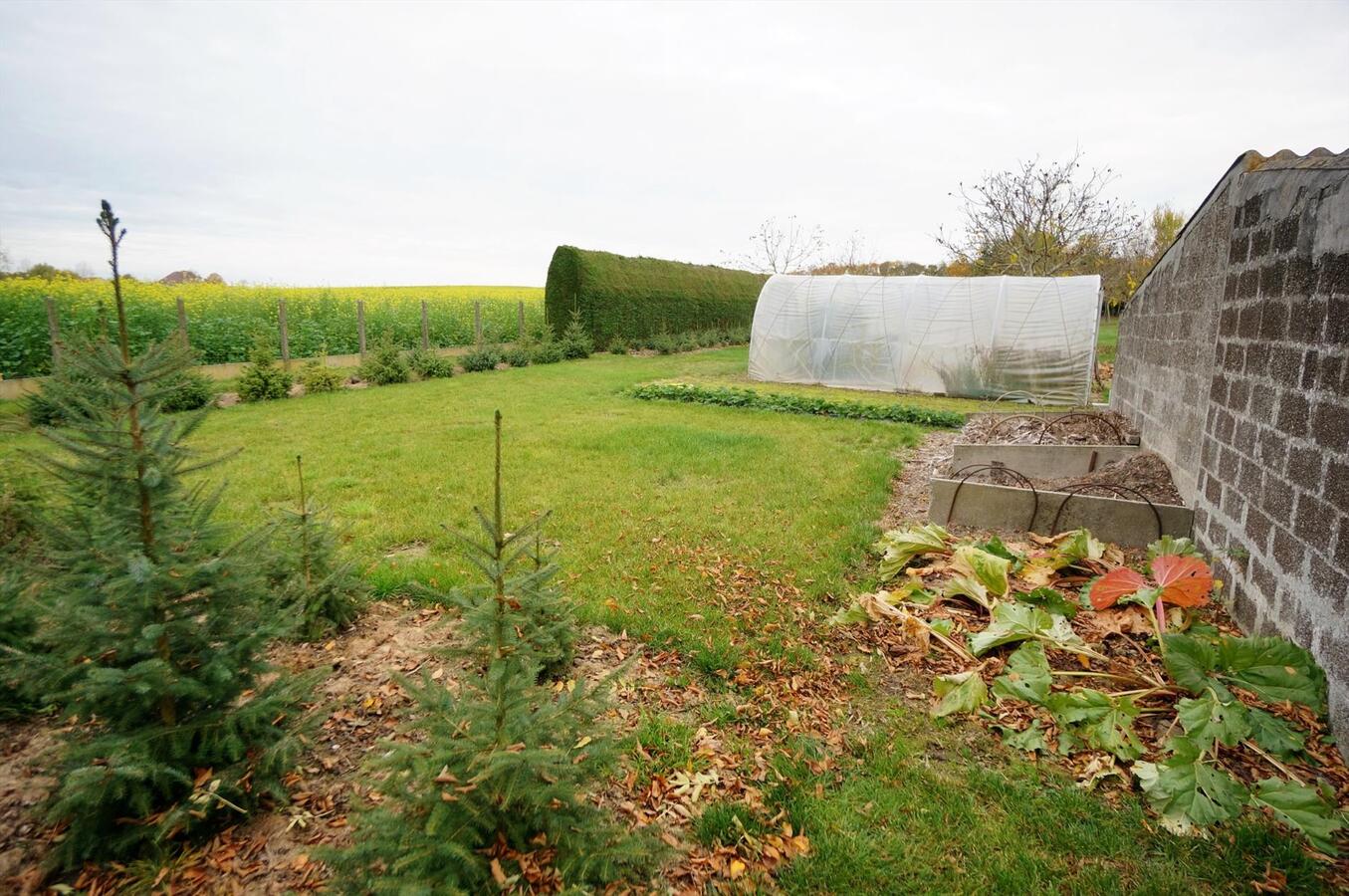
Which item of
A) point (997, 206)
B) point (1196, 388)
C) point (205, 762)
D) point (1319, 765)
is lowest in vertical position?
point (1319, 765)

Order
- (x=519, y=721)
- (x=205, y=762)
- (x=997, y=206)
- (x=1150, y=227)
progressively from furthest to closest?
(x=1150, y=227)
(x=997, y=206)
(x=205, y=762)
(x=519, y=721)

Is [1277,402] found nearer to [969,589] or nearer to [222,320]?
[969,589]

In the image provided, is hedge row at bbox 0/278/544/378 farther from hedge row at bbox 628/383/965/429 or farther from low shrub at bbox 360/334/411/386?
hedge row at bbox 628/383/965/429

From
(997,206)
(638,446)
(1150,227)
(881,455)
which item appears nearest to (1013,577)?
(881,455)

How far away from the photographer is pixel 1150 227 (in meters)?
31.2

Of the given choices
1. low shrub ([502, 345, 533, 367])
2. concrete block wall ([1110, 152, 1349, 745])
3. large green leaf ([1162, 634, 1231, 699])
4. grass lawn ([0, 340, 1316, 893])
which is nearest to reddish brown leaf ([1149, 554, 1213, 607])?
concrete block wall ([1110, 152, 1349, 745])

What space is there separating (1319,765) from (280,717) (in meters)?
4.26

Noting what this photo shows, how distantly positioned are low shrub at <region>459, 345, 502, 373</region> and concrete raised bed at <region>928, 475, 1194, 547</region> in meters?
13.3

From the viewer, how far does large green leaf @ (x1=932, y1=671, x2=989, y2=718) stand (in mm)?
3139

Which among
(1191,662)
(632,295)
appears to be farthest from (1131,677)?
(632,295)

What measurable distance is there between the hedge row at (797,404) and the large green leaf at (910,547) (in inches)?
246

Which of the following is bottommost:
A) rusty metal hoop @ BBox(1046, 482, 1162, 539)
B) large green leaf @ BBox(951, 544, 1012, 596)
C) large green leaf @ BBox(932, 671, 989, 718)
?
large green leaf @ BBox(932, 671, 989, 718)

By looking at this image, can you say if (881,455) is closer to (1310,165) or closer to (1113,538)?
(1113,538)

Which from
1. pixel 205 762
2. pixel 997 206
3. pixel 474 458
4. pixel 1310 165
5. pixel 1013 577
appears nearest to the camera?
pixel 205 762
